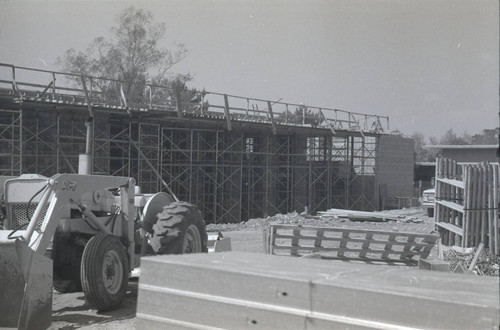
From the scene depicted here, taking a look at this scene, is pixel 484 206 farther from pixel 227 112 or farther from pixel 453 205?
pixel 227 112

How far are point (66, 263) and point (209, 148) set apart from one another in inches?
847

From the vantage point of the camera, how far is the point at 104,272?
8.06 meters

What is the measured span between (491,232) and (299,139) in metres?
21.4

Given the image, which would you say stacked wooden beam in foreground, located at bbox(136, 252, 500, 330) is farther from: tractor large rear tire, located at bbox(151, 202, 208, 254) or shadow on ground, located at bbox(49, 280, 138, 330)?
tractor large rear tire, located at bbox(151, 202, 208, 254)

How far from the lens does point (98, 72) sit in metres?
38.8

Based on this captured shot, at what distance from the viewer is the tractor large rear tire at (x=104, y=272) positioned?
7.77 metres

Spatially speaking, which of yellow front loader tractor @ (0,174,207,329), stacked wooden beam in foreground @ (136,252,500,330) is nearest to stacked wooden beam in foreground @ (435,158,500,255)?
yellow front loader tractor @ (0,174,207,329)

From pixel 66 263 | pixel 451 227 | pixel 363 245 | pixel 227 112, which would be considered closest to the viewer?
pixel 66 263

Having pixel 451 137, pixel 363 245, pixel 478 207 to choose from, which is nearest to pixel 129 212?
pixel 363 245

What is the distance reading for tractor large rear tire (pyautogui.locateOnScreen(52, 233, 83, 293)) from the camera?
8.39 metres

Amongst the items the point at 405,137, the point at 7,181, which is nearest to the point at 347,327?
the point at 7,181

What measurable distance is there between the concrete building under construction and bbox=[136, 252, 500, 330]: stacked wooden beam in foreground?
14556 mm

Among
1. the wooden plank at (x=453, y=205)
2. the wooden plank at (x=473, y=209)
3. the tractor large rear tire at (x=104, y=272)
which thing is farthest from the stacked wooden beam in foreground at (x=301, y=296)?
the wooden plank at (x=453, y=205)

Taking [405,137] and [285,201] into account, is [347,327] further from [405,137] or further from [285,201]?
[405,137]
